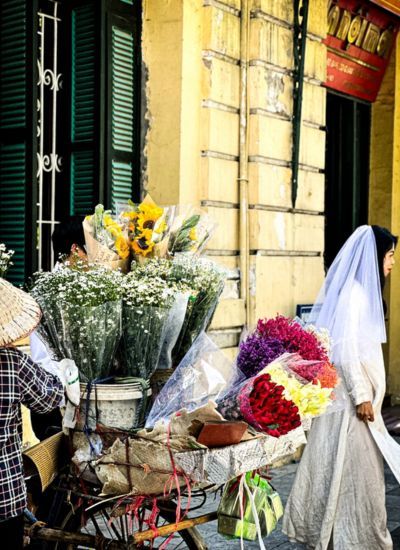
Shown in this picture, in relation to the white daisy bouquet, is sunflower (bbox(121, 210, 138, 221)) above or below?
above

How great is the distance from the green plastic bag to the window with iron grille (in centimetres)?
320

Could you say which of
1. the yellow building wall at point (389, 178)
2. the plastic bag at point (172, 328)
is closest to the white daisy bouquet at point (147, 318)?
the plastic bag at point (172, 328)

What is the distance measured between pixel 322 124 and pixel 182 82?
1.91m

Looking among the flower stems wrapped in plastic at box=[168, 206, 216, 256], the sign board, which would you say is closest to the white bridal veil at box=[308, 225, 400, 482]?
the flower stems wrapped in plastic at box=[168, 206, 216, 256]

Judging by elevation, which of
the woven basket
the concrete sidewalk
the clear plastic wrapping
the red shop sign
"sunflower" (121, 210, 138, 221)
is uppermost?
the red shop sign

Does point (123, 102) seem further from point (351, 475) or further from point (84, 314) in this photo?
point (84, 314)

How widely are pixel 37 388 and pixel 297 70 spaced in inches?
206

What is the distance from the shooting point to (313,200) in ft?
26.8

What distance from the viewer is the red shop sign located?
920 centimetres

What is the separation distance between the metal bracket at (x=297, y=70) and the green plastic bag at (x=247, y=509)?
4.63 meters

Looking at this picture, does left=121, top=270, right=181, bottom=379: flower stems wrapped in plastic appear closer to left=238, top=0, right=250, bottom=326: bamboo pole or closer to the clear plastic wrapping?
the clear plastic wrapping

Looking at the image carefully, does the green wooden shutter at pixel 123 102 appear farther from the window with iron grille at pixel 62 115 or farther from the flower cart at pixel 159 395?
the flower cart at pixel 159 395

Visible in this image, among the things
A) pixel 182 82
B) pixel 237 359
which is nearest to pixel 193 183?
pixel 182 82

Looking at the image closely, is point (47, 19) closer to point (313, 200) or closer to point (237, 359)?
point (313, 200)
